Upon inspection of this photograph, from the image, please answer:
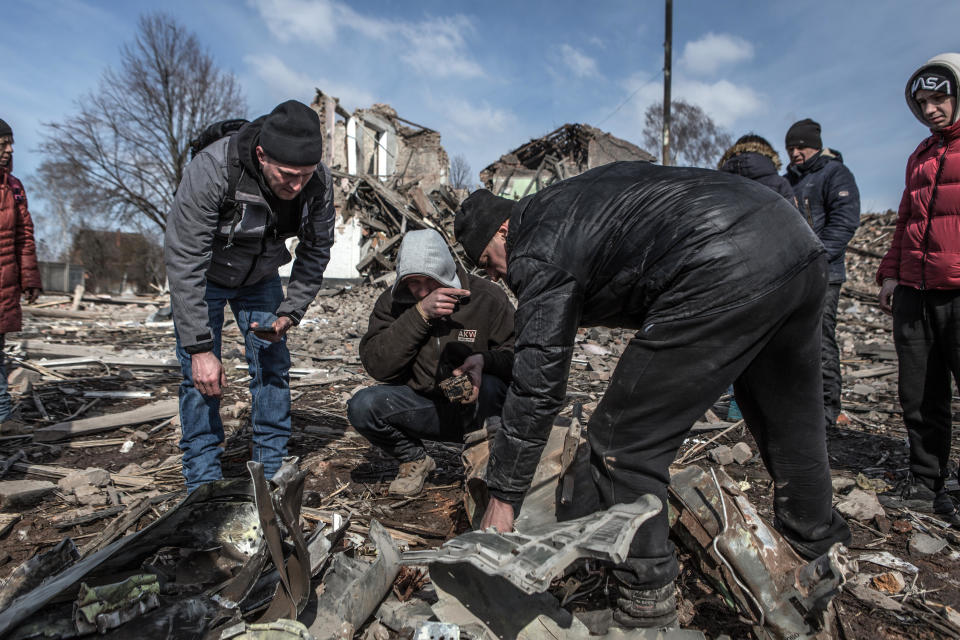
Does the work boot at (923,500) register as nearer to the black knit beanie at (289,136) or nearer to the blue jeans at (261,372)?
the blue jeans at (261,372)

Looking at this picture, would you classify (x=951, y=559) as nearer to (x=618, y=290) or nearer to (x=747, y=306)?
(x=747, y=306)

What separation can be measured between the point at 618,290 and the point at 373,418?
6.01 ft

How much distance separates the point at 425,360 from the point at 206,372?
1156 mm

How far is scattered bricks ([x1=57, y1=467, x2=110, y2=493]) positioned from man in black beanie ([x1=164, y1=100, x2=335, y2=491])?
82 centimetres

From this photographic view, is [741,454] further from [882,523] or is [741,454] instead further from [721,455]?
[882,523]

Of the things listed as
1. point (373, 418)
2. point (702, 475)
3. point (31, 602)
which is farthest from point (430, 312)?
point (31, 602)

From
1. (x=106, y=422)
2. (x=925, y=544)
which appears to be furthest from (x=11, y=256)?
(x=925, y=544)

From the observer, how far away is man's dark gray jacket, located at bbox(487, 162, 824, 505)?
1730 millimetres

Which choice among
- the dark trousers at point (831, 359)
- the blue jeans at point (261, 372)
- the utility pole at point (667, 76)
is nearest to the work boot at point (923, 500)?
the dark trousers at point (831, 359)

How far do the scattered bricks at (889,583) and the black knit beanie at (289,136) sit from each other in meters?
3.18

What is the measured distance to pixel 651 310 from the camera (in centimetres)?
184

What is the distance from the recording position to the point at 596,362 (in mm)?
7250

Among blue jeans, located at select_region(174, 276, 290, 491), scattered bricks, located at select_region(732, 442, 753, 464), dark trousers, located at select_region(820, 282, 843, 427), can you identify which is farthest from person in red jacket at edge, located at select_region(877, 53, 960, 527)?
blue jeans, located at select_region(174, 276, 290, 491)

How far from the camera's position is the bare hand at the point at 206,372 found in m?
2.70
